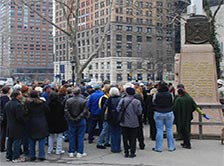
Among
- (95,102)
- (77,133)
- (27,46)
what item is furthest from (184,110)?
(27,46)

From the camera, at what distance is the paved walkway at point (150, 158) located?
902 cm

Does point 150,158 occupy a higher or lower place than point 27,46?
lower

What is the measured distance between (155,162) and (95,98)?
3.45m

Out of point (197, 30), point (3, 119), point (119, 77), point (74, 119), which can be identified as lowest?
point (3, 119)

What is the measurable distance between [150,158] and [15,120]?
3.51m

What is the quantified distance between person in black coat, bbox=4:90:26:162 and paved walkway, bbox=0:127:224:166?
1.05 ft

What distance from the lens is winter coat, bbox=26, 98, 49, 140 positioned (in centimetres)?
927

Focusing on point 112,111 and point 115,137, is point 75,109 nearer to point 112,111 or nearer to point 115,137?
point 112,111

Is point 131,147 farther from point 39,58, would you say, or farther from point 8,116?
point 39,58

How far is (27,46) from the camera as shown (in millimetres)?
93562

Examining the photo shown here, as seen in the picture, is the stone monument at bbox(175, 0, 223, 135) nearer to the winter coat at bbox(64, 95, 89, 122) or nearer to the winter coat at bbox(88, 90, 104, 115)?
the winter coat at bbox(88, 90, 104, 115)

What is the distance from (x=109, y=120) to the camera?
1041 cm

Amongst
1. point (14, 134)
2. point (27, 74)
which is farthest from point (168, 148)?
point (27, 74)

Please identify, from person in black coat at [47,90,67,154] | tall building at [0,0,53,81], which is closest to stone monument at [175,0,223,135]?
person in black coat at [47,90,67,154]
